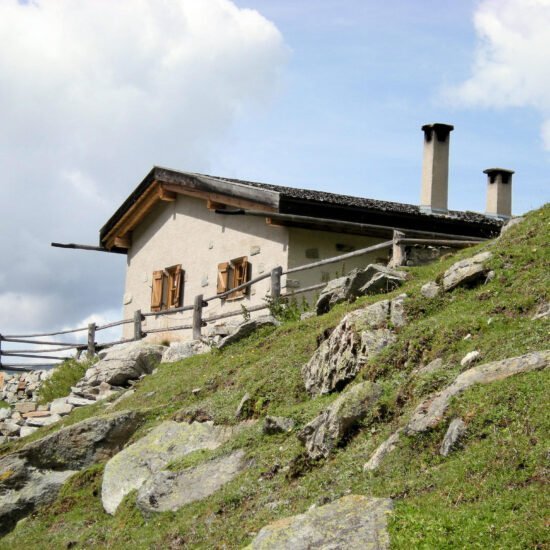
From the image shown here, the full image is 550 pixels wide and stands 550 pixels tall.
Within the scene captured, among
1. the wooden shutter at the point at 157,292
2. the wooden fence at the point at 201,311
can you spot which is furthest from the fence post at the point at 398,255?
the wooden shutter at the point at 157,292

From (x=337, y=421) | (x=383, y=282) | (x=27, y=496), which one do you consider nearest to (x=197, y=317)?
(x=383, y=282)

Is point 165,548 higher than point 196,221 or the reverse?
the reverse

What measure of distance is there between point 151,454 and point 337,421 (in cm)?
387

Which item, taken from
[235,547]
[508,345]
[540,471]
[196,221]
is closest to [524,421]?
[540,471]

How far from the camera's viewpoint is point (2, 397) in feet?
87.1

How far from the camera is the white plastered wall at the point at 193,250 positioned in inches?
878

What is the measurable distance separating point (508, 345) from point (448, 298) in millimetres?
3175

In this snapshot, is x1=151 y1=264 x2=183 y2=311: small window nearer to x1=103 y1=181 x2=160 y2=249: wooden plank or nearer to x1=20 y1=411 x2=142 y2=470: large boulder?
x1=103 y1=181 x2=160 y2=249: wooden plank

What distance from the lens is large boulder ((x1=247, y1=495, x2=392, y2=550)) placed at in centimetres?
758

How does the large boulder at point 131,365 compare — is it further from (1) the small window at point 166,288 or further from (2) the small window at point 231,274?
(1) the small window at point 166,288

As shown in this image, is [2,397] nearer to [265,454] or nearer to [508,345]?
[265,454]

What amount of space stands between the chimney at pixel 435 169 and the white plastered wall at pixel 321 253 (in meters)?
4.09

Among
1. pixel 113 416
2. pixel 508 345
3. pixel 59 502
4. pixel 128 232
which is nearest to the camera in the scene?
pixel 508 345

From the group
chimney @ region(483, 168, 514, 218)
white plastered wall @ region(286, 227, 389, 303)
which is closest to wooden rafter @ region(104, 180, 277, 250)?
white plastered wall @ region(286, 227, 389, 303)
